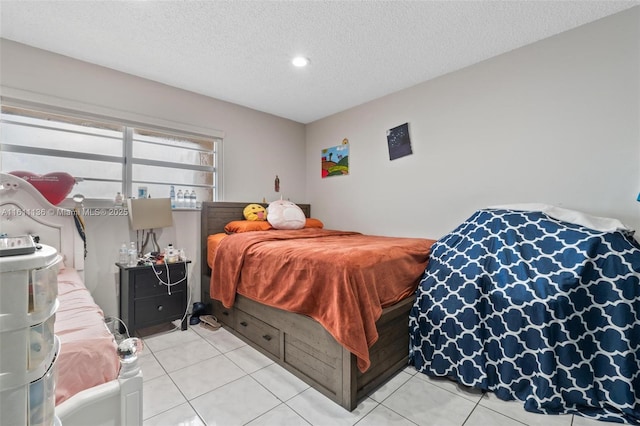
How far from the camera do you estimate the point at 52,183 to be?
2.31 meters

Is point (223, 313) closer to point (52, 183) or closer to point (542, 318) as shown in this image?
point (52, 183)

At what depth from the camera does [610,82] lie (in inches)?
79.0

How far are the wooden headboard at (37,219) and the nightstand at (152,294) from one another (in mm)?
368

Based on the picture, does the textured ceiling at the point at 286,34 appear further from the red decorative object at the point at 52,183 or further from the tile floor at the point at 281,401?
the tile floor at the point at 281,401

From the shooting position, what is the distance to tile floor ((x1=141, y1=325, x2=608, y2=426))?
156 cm

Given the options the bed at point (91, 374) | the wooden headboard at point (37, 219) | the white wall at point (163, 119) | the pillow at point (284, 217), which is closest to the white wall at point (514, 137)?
the pillow at point (284, 217)

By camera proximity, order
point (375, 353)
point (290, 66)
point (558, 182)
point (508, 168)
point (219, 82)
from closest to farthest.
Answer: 1. point (375, 353)
2. point (558, 182)
3. point (508, 168)
4. point (290, 66)
5. point (219, 82)

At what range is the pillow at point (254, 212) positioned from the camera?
3.37 m

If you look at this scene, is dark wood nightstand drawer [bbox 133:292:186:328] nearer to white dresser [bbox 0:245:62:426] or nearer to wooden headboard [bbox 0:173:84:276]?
wooden headboard [bbox 0:173:84:276]

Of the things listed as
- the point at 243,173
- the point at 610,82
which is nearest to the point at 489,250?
the point at 610,82

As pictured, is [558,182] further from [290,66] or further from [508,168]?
[290,66]

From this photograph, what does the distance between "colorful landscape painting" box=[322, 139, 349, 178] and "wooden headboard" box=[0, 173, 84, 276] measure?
2.76m

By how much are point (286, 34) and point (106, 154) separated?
2.02 m

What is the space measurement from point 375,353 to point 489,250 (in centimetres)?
102
